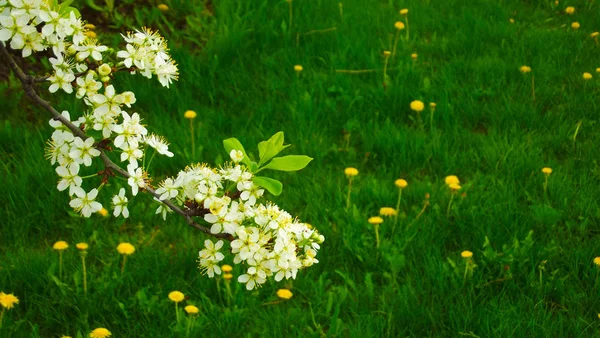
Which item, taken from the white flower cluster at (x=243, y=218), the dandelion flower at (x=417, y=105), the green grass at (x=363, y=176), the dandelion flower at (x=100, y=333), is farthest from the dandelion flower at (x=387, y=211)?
the white flower cluster at (x=243, y=218)

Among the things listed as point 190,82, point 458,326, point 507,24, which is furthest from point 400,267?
point 507,24

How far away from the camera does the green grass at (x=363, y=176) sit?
2512mm

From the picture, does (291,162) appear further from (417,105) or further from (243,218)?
(417,105)

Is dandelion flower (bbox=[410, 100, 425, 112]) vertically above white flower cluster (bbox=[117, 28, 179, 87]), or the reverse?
white flower cluster (bbox=[117, 28, 179, 87])

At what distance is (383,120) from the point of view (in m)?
3.77

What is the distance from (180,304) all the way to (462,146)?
1.74m

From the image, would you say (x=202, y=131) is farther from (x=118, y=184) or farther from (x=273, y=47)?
(x=273, y=47)

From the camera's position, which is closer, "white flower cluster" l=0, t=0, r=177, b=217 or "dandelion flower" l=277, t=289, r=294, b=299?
"white flower cluster" l=0, t=0, r=177, b=217

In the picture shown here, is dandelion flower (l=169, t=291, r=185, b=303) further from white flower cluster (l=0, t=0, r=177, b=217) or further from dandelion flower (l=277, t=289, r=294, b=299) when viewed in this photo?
white flower cluster (l=0, t=0, r=177, b=217)

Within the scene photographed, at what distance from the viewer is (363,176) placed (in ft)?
11.1

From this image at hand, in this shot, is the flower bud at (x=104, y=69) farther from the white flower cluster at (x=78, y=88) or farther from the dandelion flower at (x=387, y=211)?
the dandelion flower at (x=387, y=211)

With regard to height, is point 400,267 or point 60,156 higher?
point 60,156

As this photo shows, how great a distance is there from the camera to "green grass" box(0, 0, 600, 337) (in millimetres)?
2512

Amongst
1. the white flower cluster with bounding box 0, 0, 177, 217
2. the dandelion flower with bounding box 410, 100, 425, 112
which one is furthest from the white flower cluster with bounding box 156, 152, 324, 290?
the dandelion flower with bounding box 410, 100, 425, 112
